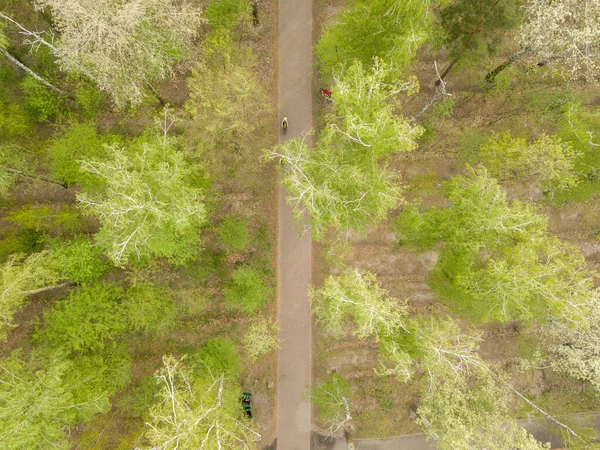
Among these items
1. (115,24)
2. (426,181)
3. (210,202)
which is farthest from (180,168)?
(426,181)

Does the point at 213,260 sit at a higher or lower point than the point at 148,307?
higher

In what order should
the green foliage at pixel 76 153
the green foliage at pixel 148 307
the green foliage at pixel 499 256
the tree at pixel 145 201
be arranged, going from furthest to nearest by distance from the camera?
the green foliage at pixel 148 307
the green foliage at pixel 76 153
the green foliage at pixel 499 256
the tree at pixel 145 201

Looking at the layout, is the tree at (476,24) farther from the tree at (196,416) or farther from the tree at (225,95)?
the tree at (196,416)

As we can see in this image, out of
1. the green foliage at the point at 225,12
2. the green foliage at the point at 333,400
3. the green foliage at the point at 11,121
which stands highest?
the green foliage at the point at 225,12

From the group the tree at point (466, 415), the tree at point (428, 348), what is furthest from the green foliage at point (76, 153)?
the tree at point (466, 415)

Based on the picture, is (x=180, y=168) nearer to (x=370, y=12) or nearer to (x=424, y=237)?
(x=370, y=12)

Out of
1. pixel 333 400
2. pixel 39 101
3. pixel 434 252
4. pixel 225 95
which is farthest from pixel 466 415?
pixel 39 101

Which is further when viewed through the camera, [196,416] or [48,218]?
[48,218]

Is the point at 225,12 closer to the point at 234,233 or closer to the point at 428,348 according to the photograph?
the point at 234,233
